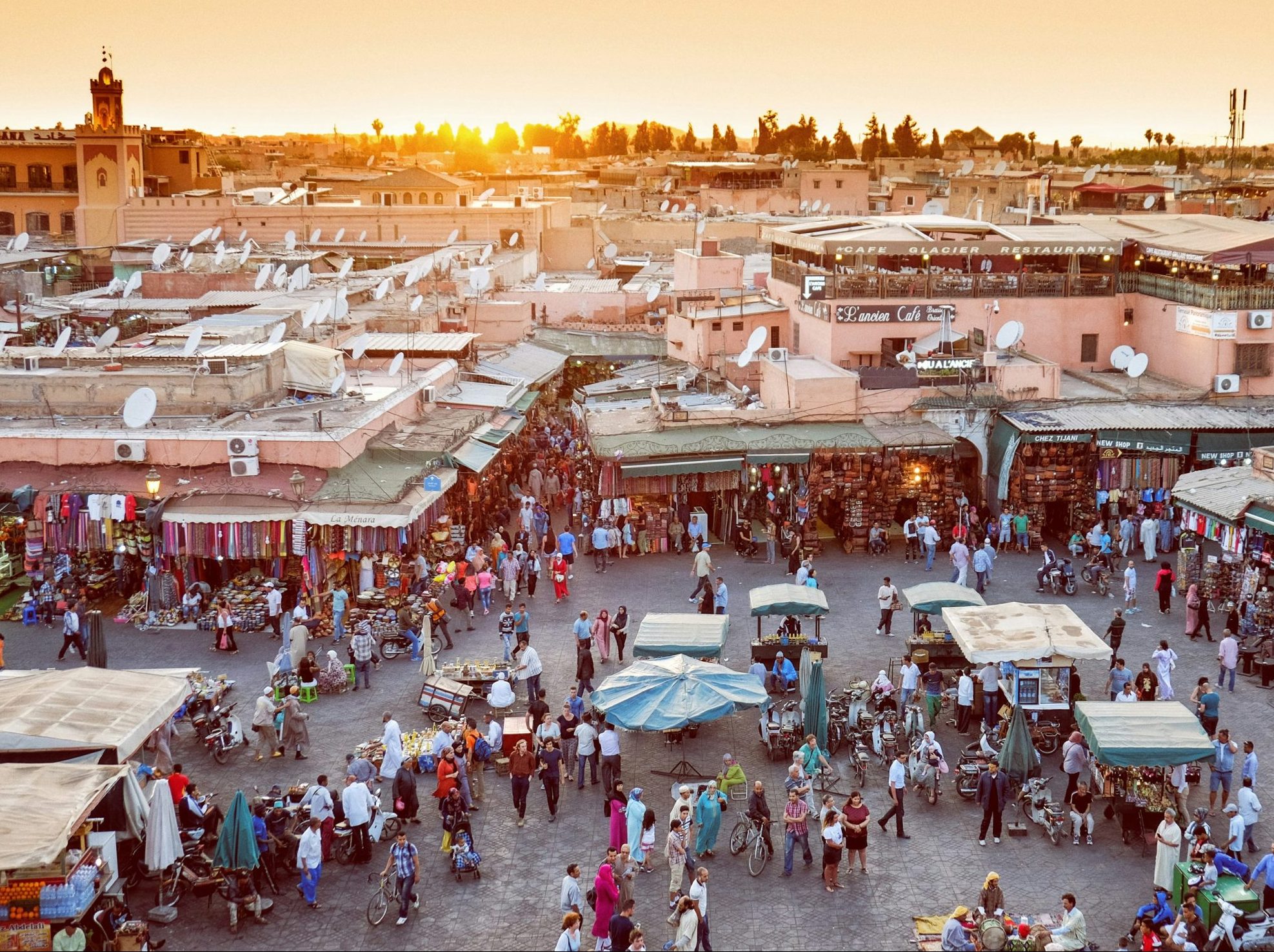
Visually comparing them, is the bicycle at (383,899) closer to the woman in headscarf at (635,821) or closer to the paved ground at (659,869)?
the paved ground at (659,869)

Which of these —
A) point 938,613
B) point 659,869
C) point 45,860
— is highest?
point 938,613

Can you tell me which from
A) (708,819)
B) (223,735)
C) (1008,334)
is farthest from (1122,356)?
(223,735)

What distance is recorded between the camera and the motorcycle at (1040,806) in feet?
50.9

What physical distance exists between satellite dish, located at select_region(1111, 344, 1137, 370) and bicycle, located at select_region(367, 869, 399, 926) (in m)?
22.5

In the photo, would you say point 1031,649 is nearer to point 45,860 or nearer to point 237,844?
point 237,844

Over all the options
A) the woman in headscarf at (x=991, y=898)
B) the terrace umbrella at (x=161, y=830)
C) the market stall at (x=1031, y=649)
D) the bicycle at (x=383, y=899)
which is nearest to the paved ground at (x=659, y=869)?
the bicycle at (x=383, y=899)

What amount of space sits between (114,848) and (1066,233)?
27.6 m

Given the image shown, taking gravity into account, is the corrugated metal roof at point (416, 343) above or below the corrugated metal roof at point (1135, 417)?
above

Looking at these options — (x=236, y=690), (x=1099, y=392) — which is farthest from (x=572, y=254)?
(x=236, y=690)

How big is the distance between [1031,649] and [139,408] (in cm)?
1501

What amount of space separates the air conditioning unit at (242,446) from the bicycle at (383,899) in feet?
35.8

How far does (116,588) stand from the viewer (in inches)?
952

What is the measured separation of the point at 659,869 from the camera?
1507cm

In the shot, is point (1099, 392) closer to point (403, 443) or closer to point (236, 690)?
point (403, 443)
